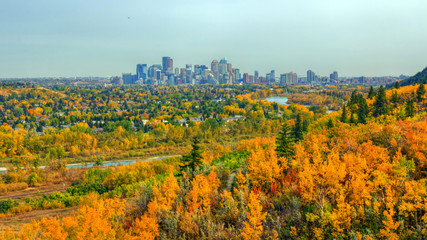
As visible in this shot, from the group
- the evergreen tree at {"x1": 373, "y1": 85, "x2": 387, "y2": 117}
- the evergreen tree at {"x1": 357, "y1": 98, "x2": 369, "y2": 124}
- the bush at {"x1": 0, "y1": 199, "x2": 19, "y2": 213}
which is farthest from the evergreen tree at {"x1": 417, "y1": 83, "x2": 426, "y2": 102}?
the bush at {"x1": 0, "y1": 199, "x2": 19, "y2": 213}

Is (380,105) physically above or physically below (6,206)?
above

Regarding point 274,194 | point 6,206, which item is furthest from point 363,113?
point 6,206

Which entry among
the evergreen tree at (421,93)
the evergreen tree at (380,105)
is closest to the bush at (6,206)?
the evergreen tree at (380,105)

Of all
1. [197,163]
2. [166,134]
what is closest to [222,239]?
[197,163]

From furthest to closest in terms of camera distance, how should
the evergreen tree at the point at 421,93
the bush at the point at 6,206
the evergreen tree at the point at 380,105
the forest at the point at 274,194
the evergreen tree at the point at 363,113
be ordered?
the evergreen tree at the point at 421,93 → the evergreen tree at the point at 380,105 → the evergreen tree at the point at 363,113 → the bush at the point at 6,206 → the forest at the point at 274,194

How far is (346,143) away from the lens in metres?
22.6

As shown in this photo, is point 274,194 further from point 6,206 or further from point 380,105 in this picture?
point 380,105

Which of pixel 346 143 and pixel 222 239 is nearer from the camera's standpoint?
pixel 222 239

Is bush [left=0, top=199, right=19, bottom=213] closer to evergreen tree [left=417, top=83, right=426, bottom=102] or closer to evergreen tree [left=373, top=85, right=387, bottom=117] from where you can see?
evergreen tree [left=373, top=85, right=387, bottom=117]

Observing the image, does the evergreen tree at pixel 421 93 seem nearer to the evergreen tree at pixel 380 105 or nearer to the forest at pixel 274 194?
the forest at pixel 274 194

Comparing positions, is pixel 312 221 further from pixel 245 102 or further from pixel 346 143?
pixel 245 102

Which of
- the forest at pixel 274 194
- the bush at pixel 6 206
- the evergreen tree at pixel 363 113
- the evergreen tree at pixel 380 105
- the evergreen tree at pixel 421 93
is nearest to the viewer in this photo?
the forest at pixel 274 194

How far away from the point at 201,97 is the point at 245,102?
45.2 meters

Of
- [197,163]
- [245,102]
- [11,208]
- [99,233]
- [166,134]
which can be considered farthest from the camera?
[245,102]
